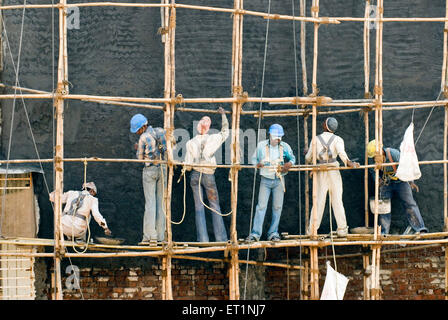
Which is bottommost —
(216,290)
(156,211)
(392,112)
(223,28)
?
(216,290)

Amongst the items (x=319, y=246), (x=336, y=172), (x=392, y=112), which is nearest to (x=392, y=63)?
(x=392, y=112)

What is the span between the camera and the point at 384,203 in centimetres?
1445

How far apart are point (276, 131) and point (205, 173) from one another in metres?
1.06

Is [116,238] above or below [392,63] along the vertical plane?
below

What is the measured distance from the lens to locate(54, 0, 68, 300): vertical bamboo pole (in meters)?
13.3

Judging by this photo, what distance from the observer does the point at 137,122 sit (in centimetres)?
1391

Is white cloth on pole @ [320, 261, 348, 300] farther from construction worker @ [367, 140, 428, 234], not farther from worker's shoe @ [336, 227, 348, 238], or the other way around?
construction worker @ [367, 140, 428, 234]

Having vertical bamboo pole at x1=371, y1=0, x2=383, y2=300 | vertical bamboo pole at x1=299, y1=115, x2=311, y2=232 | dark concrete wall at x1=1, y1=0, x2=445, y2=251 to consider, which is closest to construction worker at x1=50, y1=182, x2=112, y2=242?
dark concrete wall at x1=1, y1=0, x2=445, y2=251

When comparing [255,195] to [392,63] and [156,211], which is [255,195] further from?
[392,63]

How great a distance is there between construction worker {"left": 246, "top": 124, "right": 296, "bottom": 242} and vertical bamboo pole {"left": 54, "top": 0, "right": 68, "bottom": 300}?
244 cm

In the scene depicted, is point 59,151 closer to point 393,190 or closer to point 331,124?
point 331,124

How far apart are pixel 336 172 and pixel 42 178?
151 inches

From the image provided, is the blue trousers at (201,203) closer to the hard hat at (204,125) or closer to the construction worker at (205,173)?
the construction worker at (205,173)

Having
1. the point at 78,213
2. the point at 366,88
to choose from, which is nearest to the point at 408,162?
the point at 366,88
